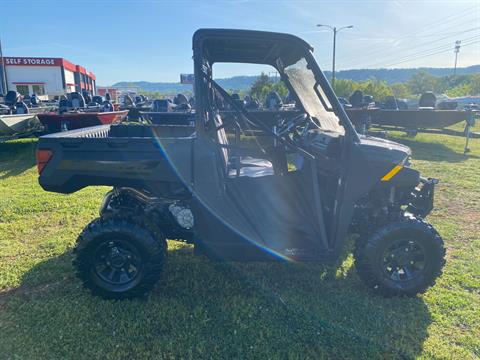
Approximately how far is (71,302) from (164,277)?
80cm

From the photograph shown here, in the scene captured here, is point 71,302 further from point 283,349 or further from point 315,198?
point 315,198

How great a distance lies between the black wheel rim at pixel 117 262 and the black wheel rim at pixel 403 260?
2.10 m

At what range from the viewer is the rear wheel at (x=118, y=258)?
2838 millimetres

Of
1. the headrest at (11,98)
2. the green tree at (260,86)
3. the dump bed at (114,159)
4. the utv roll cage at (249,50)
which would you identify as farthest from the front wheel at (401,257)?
the green tree at (260,86)

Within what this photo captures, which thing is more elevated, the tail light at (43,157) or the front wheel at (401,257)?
the tail light at (43,157)

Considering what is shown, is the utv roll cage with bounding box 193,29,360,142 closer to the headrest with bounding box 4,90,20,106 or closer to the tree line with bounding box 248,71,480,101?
the tree line with bounding box 248,71,480,101

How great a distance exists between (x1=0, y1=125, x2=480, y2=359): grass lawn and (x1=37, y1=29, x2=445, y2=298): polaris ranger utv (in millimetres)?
243

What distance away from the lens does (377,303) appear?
2926mm

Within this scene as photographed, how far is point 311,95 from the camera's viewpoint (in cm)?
331

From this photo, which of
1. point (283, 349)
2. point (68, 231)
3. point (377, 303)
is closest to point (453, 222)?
point (377, 303)

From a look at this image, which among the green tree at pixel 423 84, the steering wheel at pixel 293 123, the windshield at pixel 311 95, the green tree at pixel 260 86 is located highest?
the green tree at pixel 423 84

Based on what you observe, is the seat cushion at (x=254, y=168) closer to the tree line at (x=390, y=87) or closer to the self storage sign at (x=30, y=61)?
the tree line at (x=390, y=87)

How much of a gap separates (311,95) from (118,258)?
A: 7.47ft

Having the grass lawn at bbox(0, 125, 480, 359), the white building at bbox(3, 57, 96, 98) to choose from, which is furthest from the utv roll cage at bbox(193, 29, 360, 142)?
the white building at bbox(3, 57, 96, 98)
